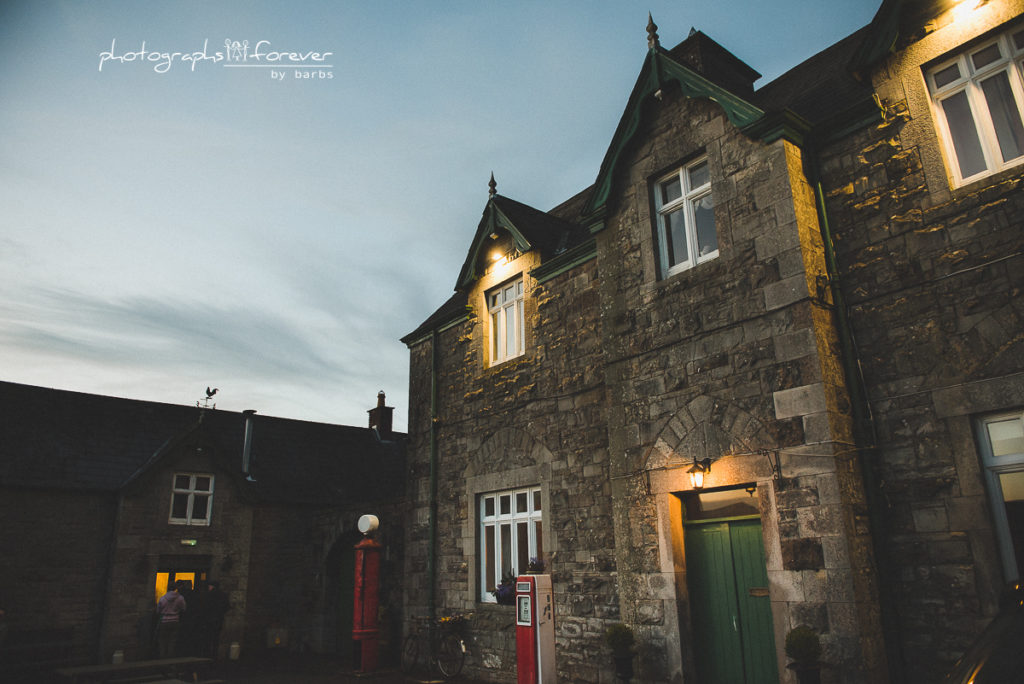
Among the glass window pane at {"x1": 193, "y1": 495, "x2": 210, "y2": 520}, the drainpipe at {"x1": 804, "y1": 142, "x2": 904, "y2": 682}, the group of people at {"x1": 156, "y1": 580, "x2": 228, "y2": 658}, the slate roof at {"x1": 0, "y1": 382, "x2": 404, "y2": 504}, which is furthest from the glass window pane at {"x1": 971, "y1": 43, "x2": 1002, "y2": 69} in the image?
the glass window pane at {"x1": 193, "y1": 495, "x2": 210, "y2": 520}

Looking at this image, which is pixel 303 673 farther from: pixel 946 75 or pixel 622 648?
pixel 946 75

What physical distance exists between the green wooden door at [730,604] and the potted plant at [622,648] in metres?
0.74

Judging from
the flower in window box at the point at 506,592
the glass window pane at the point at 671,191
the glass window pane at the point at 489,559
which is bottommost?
the flower in window box at the point at 506,592

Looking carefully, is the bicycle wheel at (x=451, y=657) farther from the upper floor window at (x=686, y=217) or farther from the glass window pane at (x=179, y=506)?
the glass window pane at (x=179, y=506)

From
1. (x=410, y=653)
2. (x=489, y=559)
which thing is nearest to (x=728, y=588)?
(x=489, y=559)

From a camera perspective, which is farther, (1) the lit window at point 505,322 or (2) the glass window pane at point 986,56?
(1) the lit window at point 505,322

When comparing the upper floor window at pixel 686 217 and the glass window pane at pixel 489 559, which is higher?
the upper floor window at pixel 686 217

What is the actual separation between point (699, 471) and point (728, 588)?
4.40ft

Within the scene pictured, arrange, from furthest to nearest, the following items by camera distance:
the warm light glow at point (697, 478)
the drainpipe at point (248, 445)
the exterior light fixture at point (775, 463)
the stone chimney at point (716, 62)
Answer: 1. the drainpipe at point (248, 445)
2. the stone chimney at point (716, 62)
3. the warm light glow at point (697, 478)
4. the exterior light fixture at point (775, 463)

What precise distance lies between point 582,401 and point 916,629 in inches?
190

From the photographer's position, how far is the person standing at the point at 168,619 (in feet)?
48.9

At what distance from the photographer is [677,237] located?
8.57 metres

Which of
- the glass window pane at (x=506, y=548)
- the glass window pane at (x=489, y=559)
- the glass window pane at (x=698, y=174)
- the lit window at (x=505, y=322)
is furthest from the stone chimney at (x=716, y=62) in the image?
the glass window pane at (x=489, y=559)

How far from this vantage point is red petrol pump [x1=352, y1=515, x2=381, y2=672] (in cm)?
1150
